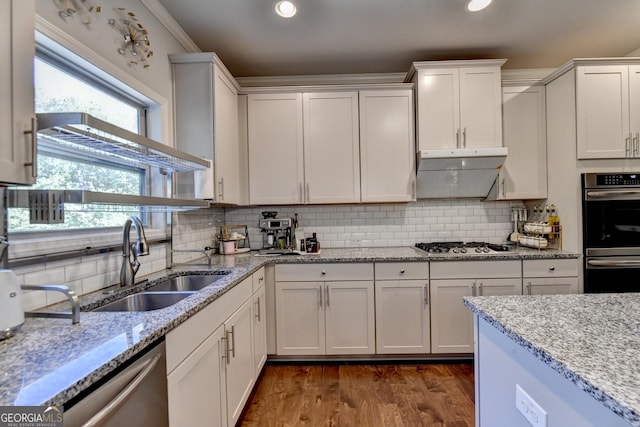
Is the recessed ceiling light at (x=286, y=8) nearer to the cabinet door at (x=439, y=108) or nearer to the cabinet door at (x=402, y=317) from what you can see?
the cabinet door at (x=439, y=108)

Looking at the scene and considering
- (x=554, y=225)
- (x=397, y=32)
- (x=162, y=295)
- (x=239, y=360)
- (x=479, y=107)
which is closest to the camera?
(x=162, y=295)

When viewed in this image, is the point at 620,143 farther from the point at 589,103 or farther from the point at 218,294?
the point at 218,294

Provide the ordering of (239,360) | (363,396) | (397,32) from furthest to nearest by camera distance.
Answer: (397,32), (363,396), (239,360)

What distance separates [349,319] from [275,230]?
1.14 m

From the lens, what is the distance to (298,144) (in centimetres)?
283

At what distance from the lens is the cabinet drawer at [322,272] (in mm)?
2531

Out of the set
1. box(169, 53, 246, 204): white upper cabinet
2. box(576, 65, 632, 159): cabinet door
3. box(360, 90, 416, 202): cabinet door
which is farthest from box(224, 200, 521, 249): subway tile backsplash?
box(169, 53, 246, 204): white upper cabinet

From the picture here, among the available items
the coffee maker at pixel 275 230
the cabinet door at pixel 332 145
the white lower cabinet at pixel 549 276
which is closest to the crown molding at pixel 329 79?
the cabinet door at pixel 332 145

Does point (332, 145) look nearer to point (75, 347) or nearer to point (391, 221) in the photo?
point (391, 221)

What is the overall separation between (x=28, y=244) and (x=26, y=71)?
71 centimetres

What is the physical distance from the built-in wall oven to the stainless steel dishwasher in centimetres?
299

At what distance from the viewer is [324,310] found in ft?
8.34

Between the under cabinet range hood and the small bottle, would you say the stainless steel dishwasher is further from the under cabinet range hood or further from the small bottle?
the small bottle

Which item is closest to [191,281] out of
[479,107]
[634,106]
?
[479,107]
